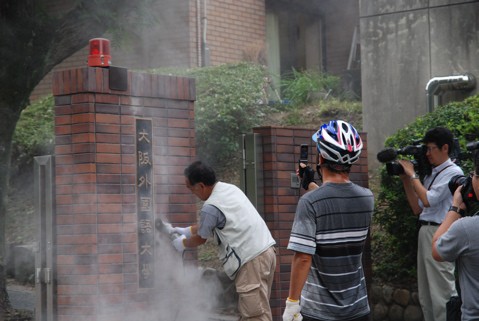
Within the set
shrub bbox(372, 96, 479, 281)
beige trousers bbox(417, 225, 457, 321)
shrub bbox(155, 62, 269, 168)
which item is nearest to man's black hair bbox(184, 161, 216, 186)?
beige trousers bbox(417, 225, 457, 321)

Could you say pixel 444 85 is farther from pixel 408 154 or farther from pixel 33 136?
pixel 33 136

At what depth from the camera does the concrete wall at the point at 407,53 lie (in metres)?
9.38

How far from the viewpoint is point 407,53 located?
9.71m

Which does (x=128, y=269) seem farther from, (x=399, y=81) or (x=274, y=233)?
(x=399, y=81)

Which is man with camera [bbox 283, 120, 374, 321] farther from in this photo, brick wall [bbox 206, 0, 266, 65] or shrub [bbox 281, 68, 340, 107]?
brick wall [bbox 206, 0, 266, 65]

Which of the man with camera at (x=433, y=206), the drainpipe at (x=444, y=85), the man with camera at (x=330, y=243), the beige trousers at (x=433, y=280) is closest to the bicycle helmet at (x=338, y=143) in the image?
the man with camera at (x=330, y=243)

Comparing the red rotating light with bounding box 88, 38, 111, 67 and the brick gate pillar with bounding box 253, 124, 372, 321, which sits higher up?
the red rotating light with bounding box 88, 38, 111, 67

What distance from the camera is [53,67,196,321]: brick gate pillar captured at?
5.90 metres

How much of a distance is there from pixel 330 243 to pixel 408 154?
234 cm

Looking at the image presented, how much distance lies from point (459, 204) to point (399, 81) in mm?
5878

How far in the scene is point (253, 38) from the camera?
511 inches

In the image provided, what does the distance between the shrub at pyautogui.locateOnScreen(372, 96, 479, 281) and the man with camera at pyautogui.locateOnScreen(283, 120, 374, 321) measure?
332 centimetres

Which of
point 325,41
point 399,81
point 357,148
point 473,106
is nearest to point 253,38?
point 325,41

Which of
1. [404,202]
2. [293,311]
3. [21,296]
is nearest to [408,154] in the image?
[404,202]
